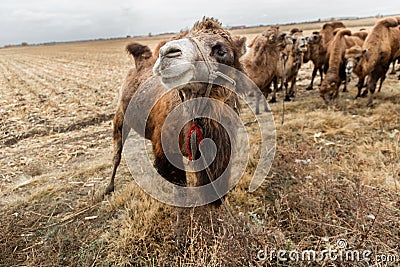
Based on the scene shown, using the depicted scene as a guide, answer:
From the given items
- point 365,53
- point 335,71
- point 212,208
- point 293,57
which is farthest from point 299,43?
point 212,208

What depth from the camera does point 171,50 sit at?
225 centimetres

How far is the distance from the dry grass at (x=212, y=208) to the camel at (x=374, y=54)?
1312 millimetres

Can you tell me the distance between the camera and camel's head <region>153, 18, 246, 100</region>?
2.23m

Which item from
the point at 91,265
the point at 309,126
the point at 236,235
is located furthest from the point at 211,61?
the point at 309,126

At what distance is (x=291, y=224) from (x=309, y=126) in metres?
4.85

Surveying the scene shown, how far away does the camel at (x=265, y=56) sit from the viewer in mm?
8258

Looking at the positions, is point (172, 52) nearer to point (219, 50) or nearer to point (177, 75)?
point (177, 75)

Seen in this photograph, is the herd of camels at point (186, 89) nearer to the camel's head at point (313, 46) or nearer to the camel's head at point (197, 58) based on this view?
the camel's head at point (197, 58)

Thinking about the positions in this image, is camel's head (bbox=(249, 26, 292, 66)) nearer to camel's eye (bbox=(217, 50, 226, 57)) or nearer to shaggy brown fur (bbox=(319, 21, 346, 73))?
shaggy brown fur (bbox=(319, 21, 346, 73))

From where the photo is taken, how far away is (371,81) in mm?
9664

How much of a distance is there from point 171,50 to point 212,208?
2212 millimetres

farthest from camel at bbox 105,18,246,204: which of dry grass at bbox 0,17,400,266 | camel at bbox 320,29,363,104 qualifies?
camel at bbox 320,29,363,104

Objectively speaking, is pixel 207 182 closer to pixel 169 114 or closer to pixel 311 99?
pixel 169 114

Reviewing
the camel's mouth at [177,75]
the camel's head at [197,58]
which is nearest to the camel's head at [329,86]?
the camel's head at [197,58]
